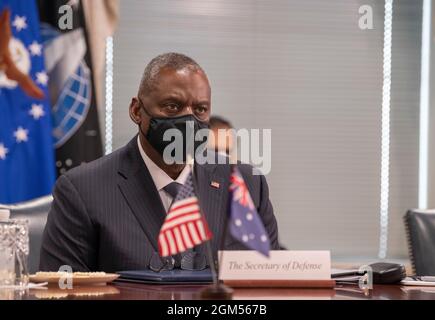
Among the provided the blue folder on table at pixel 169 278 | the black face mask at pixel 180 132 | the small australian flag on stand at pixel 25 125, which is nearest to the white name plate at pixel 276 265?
the blue folder on table at pixel 169 278

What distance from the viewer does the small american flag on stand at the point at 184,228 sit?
1.50m

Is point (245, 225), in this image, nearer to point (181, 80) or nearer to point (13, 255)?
point (13, 255)

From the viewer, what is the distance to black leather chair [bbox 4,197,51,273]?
2742mm

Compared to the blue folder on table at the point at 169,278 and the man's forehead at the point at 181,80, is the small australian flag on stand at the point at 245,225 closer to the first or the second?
the blue folder on table at the point at 169,278

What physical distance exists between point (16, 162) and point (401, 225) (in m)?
2.71

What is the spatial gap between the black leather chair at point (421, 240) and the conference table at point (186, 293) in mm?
1112

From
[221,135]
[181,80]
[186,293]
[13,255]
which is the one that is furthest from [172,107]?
[221,135]

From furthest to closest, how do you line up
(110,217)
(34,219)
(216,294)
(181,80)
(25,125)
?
(25,125), (34,219), (181,80), (110,217), (216,294)

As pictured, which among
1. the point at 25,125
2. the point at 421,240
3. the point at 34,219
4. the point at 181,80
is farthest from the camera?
the point at 25,125

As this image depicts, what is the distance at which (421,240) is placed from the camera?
303 centimetres

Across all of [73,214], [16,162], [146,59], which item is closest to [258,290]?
[73,214]

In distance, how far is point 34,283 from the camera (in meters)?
1.91

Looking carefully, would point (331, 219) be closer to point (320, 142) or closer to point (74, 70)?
point (320, 142)

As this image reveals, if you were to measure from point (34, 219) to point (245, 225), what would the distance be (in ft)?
5.11
